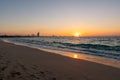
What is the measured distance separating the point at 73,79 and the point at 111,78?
1.79 meters

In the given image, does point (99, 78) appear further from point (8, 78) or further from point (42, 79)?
point (8, 78)

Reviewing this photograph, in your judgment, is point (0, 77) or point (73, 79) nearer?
point (0, 77)

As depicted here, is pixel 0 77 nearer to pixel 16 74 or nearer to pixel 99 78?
pixel 16 74

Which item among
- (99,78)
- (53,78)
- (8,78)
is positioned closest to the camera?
(8,78)

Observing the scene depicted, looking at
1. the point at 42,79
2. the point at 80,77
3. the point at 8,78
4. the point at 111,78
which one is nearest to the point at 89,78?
the point at 80,77

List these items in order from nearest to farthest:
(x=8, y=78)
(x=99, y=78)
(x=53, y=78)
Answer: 1. (x=8, y=78)
2. (x=53, y=78)
3. (x=99, y=78)

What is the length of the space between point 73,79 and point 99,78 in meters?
1.21

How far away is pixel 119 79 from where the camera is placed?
6.45 metres

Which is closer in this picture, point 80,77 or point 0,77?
point 0,77

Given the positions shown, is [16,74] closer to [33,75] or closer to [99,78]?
[33,75]

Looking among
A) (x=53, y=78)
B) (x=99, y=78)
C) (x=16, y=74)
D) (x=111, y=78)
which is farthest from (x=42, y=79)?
(x=111, y=78)

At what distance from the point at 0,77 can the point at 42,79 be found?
5.28 feet

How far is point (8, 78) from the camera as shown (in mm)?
5559

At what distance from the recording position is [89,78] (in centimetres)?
636
